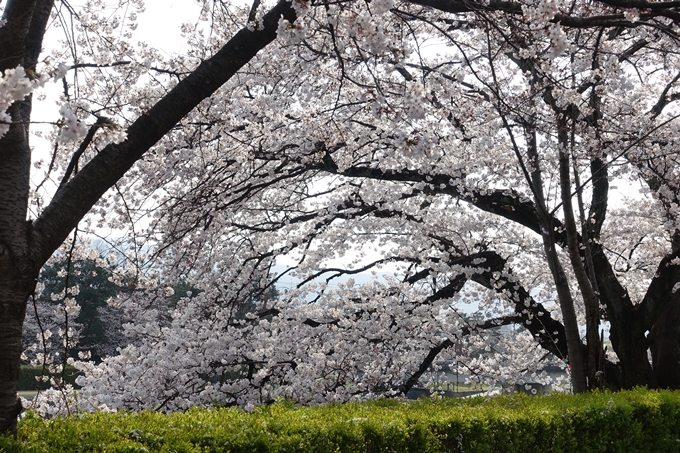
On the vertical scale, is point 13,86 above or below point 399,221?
below

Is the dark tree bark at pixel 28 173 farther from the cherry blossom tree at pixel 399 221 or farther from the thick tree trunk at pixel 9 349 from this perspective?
the cherry blossom tree at pixel 399 221

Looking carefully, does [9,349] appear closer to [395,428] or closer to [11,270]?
[11,270]

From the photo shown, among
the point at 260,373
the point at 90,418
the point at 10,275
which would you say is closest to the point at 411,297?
the point at 260,373

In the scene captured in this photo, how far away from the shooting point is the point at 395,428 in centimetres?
377

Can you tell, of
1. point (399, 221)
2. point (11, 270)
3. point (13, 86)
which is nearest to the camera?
point (13, 86)

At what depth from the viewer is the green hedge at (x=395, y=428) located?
3070 mm

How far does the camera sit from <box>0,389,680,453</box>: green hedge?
307 centimetres

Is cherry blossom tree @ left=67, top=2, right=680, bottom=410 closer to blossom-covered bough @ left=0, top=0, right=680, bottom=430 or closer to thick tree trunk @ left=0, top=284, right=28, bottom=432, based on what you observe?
blossom-covered bough @ left=0, top=0, right=680, bottom=430

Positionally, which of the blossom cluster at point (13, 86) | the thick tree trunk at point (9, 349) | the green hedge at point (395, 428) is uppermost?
the blossom cluster at point (13, 86)

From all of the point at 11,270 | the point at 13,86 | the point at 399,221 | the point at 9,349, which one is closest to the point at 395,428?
the point at 9,349

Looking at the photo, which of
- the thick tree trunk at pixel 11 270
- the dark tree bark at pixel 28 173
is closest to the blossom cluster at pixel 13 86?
the dark tree bark at pixel 28 173

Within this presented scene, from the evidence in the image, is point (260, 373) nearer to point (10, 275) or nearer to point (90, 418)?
point (90, 418)

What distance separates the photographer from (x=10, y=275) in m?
2.94

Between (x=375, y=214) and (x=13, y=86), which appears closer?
(x=13, y=86)
